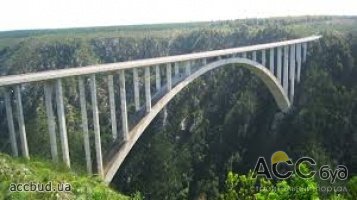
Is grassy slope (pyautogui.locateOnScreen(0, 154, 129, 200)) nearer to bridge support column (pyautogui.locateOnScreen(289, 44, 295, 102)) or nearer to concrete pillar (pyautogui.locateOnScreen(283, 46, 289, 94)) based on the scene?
concrete pillar (pyautogui.locateOnScreen(283, 46, 289, 94))

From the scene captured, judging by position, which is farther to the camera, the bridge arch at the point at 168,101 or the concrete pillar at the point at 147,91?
the concrete pillar at the point at 147,91

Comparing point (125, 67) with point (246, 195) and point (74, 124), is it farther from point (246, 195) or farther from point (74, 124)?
point (74, 124)

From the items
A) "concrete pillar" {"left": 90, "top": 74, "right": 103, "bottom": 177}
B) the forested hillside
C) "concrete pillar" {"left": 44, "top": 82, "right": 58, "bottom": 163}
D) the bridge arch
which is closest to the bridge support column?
the bridge arch

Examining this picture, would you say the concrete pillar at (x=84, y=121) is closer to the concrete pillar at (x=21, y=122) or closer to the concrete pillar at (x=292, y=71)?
the concrete pillar at (x=21, y=122)

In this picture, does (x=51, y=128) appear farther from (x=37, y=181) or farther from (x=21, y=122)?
(x=37, y=181)

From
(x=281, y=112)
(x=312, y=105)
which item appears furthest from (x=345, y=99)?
(x=281, y=112)

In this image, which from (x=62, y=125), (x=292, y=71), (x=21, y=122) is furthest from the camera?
(x=292, y=71)

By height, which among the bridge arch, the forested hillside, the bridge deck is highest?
the bridge deck
